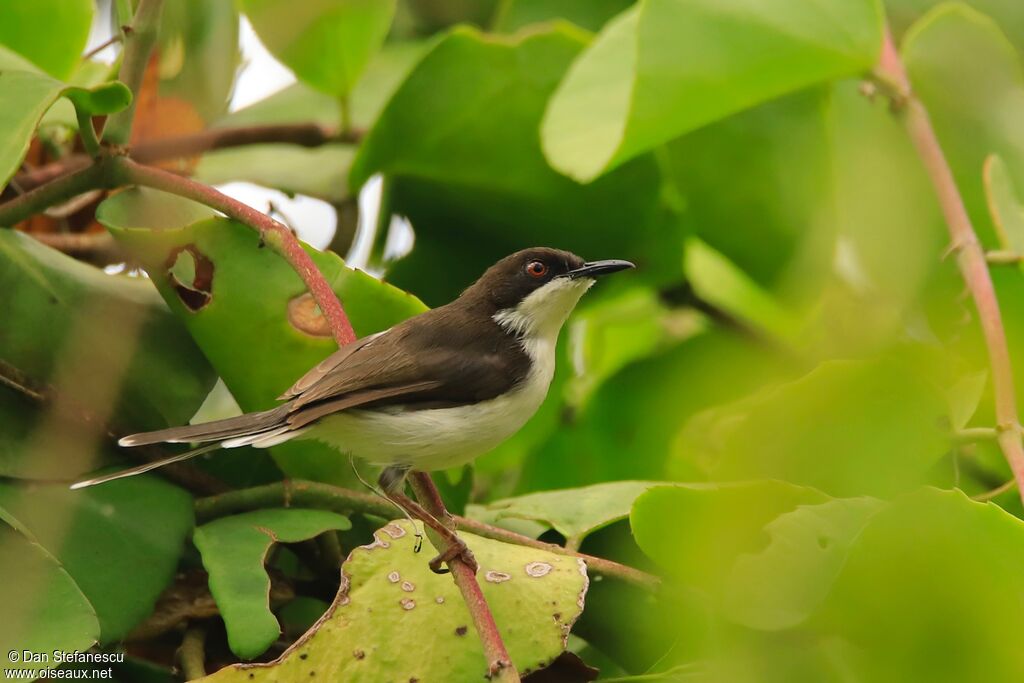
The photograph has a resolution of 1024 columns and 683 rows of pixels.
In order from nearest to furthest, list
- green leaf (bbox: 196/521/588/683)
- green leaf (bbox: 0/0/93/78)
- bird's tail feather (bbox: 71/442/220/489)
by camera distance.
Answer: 1. green leaf (bbox: 196/521/588/683)
2. bird's tail feather (bbox: 71/442/220/489)
3. green leaf (bbox: 0/0/93/78)

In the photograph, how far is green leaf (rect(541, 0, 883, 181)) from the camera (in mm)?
2199

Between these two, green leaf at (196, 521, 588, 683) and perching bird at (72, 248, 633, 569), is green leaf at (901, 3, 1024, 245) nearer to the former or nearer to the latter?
perching bird at (72, 248, 633, 569)

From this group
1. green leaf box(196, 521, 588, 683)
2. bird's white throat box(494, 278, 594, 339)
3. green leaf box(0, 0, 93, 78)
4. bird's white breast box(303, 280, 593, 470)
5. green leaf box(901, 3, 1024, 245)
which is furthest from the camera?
green leaf box(901, 3, 1024, 245)

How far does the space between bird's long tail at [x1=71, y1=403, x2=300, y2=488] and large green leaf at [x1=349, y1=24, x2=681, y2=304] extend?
0.64 meters

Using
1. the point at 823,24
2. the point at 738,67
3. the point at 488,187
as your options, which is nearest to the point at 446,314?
the point at 488,187

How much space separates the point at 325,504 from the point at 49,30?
98cm

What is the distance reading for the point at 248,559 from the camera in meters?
1.80

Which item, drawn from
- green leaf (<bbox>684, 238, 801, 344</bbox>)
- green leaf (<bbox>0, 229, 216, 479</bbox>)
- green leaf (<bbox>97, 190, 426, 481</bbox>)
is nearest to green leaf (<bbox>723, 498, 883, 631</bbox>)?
green leaf (<bbox>97, 190, 426, 481</bbox>)

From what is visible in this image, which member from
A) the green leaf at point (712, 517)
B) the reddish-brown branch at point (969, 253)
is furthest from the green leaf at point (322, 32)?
the green leaf at point (712, 517)

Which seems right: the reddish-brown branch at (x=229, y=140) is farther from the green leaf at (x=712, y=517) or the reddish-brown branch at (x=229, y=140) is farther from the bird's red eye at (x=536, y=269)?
the green leaf at (x=712, y=517)

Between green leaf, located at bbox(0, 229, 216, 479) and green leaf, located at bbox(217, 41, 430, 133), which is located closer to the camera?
green leaf, located at bbox(0, 229, 216, 479)

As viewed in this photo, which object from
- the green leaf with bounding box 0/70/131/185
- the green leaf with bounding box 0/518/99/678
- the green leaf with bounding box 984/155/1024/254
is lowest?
the green leaf with bounding box 0/518/99/678

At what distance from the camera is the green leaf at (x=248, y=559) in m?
1.71

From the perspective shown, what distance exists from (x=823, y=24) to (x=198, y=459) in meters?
1.31
